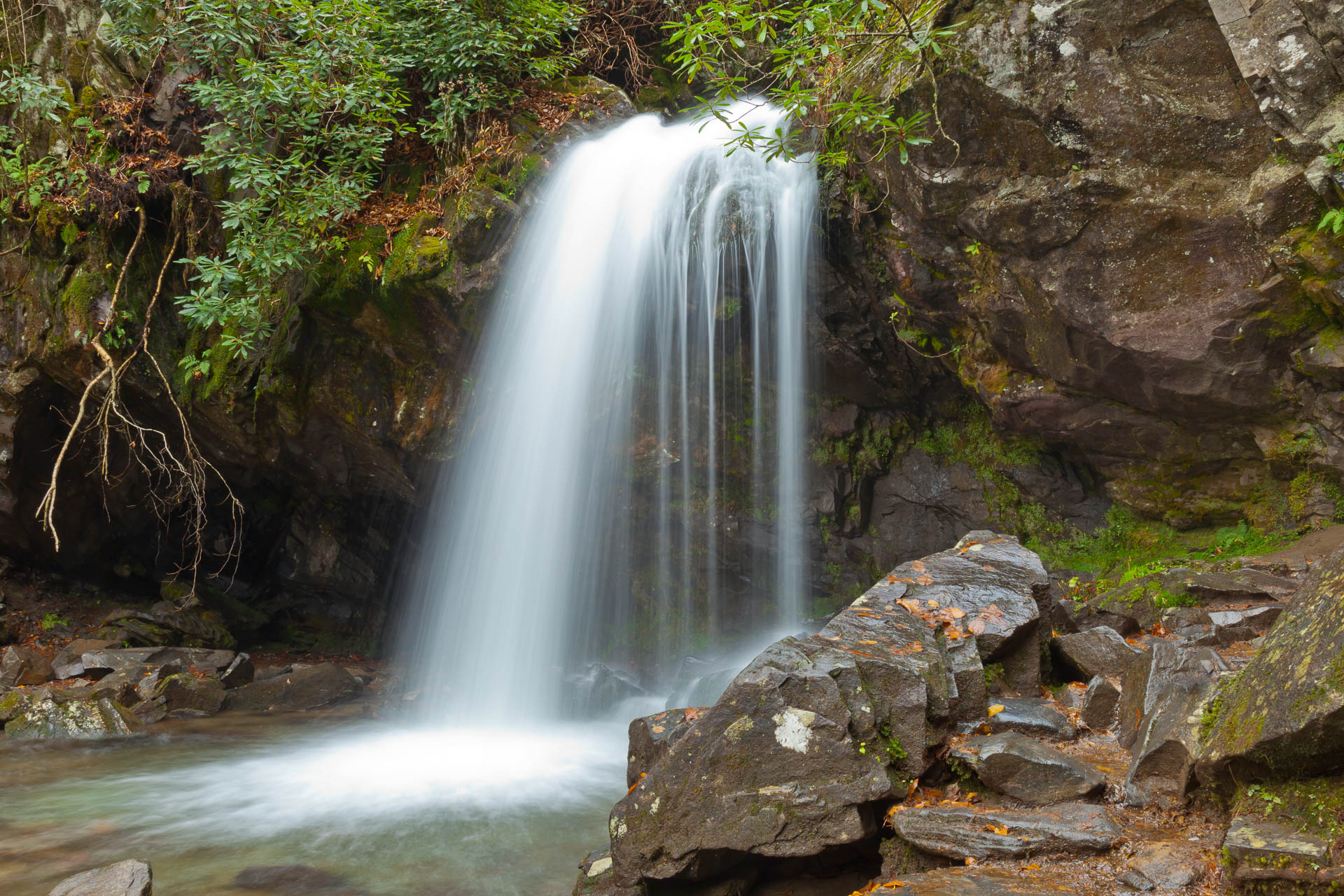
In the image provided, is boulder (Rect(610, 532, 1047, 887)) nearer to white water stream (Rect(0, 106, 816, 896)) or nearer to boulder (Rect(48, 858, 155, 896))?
boulder (Rect(48, 858, 155, 896))

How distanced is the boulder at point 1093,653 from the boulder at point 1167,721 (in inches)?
31.0

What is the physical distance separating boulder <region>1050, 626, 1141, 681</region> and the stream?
11.0 feet

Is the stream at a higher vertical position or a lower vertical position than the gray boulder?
lower

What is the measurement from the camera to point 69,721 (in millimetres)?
7938

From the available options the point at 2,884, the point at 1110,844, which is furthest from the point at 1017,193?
the point at 2,884

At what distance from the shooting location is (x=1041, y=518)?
8.45 metres

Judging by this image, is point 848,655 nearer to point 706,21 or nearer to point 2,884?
point 706,21

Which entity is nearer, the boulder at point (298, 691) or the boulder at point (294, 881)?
the boulder at point (294, 881)

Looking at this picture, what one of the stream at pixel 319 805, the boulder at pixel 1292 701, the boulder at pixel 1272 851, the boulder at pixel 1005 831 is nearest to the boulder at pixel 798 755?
the boulder at pixel 1005 831

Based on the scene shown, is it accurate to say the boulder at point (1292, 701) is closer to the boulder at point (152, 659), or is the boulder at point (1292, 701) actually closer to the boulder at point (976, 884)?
the boulder at point (976, 884)

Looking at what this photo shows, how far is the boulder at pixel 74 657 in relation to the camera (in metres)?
9.30

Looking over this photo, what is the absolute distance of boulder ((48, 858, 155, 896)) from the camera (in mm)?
3508

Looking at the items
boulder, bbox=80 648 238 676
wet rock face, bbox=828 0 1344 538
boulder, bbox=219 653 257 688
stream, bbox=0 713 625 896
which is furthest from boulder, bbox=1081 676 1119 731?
boulder, bbox=80 648 238 676

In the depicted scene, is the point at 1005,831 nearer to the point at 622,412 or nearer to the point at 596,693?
the point at 596,693
